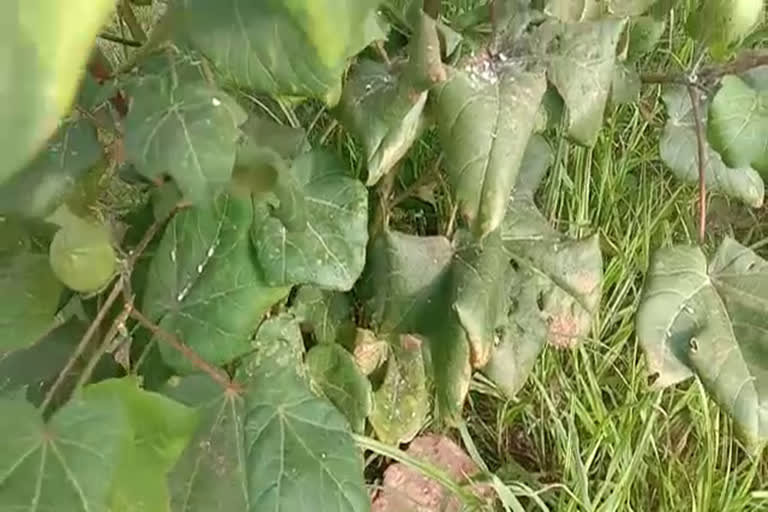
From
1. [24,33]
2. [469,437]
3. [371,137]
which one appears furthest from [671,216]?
[24,33]

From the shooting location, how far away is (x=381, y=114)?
2.45ft

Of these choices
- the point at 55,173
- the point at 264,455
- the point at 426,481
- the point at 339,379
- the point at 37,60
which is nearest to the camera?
the point at 37,60

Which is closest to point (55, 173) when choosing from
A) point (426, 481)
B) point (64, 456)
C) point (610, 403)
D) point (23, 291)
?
point (23, 291)

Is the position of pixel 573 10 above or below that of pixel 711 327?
above

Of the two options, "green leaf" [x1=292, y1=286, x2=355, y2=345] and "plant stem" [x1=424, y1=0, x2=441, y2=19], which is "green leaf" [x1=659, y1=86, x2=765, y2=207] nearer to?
"plant stem" [x1=424, y1=0, x2=441, y2=19]

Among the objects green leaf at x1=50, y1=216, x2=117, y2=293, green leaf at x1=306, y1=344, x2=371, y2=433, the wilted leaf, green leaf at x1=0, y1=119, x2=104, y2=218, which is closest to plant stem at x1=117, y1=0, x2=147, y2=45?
green leaf at x1=0, y1=119, x2=104, y2=218

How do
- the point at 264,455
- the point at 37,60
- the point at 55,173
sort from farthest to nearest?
the point at 264,455 → the point at 55,173 → the point at 37,60

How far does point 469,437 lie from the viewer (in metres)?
1.22

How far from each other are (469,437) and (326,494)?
484 mm

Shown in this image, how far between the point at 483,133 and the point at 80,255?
0.84 feet

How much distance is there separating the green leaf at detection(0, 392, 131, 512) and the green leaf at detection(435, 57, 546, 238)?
0.25 m

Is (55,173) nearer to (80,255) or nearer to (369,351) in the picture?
(80,255)

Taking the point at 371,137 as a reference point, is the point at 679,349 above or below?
below

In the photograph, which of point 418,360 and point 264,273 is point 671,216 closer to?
point 418,360
